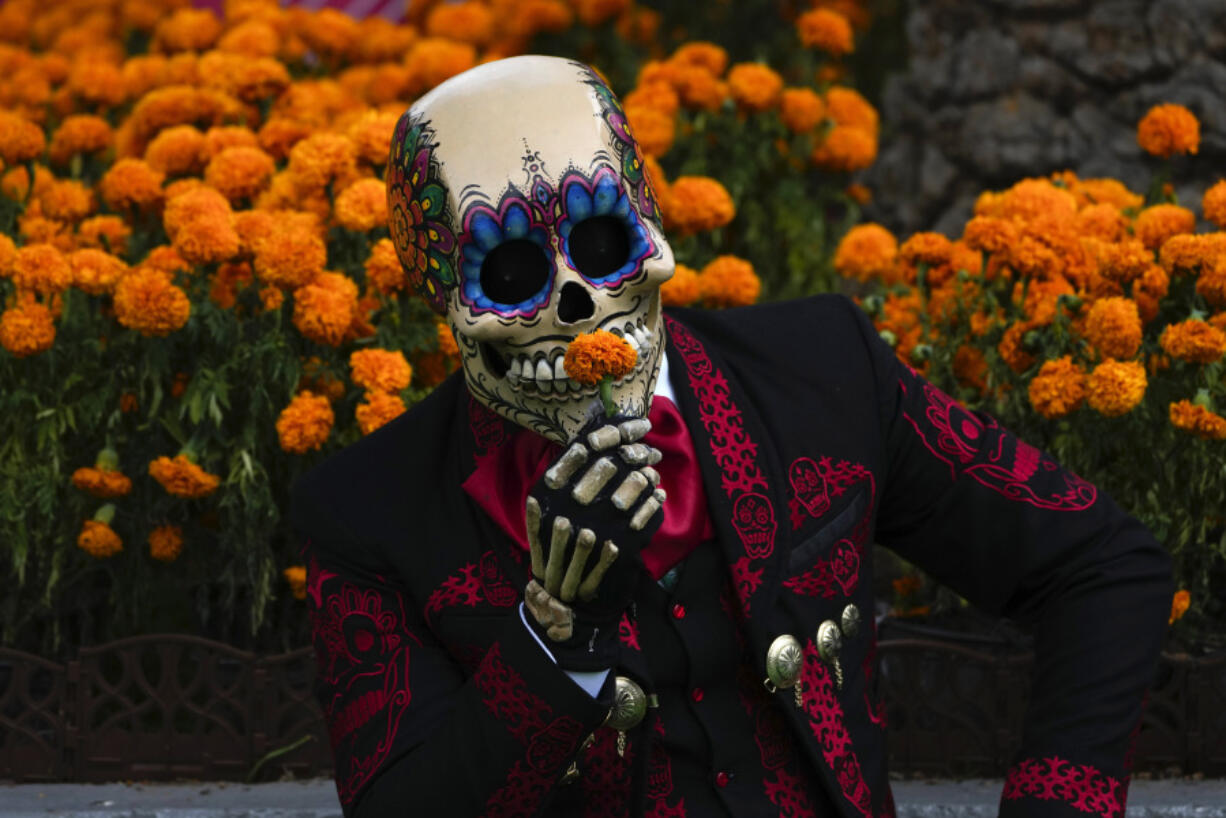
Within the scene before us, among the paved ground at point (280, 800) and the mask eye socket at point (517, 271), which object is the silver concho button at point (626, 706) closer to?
the mask eye socket at point (517, 271)

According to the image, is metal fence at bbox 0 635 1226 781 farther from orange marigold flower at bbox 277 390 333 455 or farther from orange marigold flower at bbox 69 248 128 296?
orange marigold flower at bbox 69 248 128 296

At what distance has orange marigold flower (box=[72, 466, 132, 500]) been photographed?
3.03 m

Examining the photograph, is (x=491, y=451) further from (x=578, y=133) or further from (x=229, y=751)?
(x=229, y=751)

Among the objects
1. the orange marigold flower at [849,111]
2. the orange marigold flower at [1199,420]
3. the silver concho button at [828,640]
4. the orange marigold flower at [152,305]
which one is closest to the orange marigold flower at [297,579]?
the orange marigold flower at [152,305]

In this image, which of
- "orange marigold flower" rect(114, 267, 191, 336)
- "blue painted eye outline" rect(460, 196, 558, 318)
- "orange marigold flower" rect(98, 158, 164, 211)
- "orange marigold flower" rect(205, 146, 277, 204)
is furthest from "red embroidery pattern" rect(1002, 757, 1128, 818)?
"orange marigold flower" rect(98, 158, 164, 211)

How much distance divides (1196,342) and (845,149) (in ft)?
5.13

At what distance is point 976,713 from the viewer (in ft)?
9.43

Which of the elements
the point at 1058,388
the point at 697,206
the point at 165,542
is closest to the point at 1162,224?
the point at 1058,388

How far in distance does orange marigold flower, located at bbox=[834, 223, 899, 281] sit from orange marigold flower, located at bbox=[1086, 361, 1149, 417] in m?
0.89

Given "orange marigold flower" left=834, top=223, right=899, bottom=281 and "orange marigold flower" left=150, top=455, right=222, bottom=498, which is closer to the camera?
"orange marigold flower" left=150, top=455, right=222, bottom=498

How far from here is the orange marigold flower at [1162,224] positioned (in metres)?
2.96

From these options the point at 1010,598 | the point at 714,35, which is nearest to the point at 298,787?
the point at 1010,598

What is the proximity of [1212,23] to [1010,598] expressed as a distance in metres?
2.58

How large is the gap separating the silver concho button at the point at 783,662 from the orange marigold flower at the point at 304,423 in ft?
3.99
